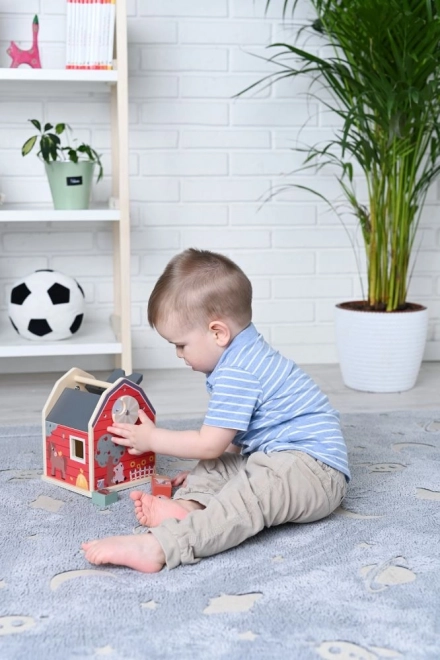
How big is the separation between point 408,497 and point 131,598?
625mm

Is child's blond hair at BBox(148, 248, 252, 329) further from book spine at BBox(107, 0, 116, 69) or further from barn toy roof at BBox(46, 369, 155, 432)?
book spine at BBox(107, 0, 116, 69)

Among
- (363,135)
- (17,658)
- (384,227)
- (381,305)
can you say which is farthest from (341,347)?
(17,658)

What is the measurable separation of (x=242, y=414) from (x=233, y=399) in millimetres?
29

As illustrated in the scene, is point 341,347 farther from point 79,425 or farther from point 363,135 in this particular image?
point 79,425

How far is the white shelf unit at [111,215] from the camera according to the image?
224cm

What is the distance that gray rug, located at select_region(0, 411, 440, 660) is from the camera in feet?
3.46

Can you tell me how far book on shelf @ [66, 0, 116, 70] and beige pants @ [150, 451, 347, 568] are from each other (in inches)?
48.9

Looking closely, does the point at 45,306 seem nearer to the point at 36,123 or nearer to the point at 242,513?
the point at 36,123

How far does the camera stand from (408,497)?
1595mm

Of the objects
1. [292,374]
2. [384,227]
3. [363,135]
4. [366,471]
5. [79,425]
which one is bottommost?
[366,471]

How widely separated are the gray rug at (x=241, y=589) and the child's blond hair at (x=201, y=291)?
0.36 metres

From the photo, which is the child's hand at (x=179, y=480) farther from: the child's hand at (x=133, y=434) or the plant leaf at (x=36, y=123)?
the plant leaf at (x=36, y=123)

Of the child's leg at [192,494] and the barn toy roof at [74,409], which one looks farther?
the barn toy roof at [74,409]

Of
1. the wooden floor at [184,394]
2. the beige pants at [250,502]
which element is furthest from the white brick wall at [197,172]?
the beige pants at [250,502]
